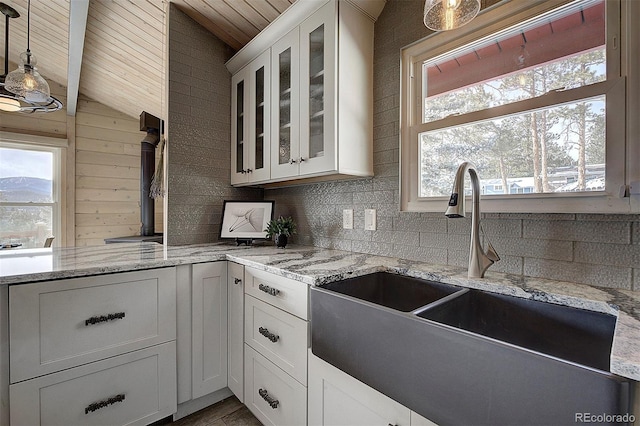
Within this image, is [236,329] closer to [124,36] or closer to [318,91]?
[318,91]

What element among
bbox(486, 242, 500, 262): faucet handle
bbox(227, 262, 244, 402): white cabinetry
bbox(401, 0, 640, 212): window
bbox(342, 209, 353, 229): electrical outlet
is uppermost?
bbox(401, 0, 640, 212): window

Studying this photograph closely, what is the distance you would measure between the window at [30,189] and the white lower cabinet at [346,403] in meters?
4.59

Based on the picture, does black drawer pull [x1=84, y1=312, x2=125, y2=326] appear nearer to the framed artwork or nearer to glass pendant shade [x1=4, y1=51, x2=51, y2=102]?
the framed artwork

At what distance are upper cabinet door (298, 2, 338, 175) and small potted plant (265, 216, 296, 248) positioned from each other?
51 cm

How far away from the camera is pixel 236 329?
173 centimetres

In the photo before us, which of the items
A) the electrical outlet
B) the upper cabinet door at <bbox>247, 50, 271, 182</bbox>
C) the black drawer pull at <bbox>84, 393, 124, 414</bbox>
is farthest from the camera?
the upper cabinet door at <bbox>247, 50, 271, 182</bbox>

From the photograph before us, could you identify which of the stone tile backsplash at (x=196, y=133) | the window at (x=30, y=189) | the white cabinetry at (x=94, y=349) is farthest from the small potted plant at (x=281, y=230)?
the window at (x=30, y=189)

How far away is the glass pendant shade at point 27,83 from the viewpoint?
6.95 ft

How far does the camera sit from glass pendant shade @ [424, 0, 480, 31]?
3.46ft

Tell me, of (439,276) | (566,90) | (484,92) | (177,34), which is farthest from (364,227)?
(177,34)

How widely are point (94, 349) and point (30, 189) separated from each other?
4.05 m

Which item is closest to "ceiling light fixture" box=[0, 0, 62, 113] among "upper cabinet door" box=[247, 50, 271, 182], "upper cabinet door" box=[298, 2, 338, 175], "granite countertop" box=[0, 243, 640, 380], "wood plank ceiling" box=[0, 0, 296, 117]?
"wood plank ceiling" box=[0, 0, 296, 117]

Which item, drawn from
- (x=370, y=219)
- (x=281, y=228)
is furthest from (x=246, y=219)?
(x=370, y=219)

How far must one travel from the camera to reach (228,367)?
179cm
